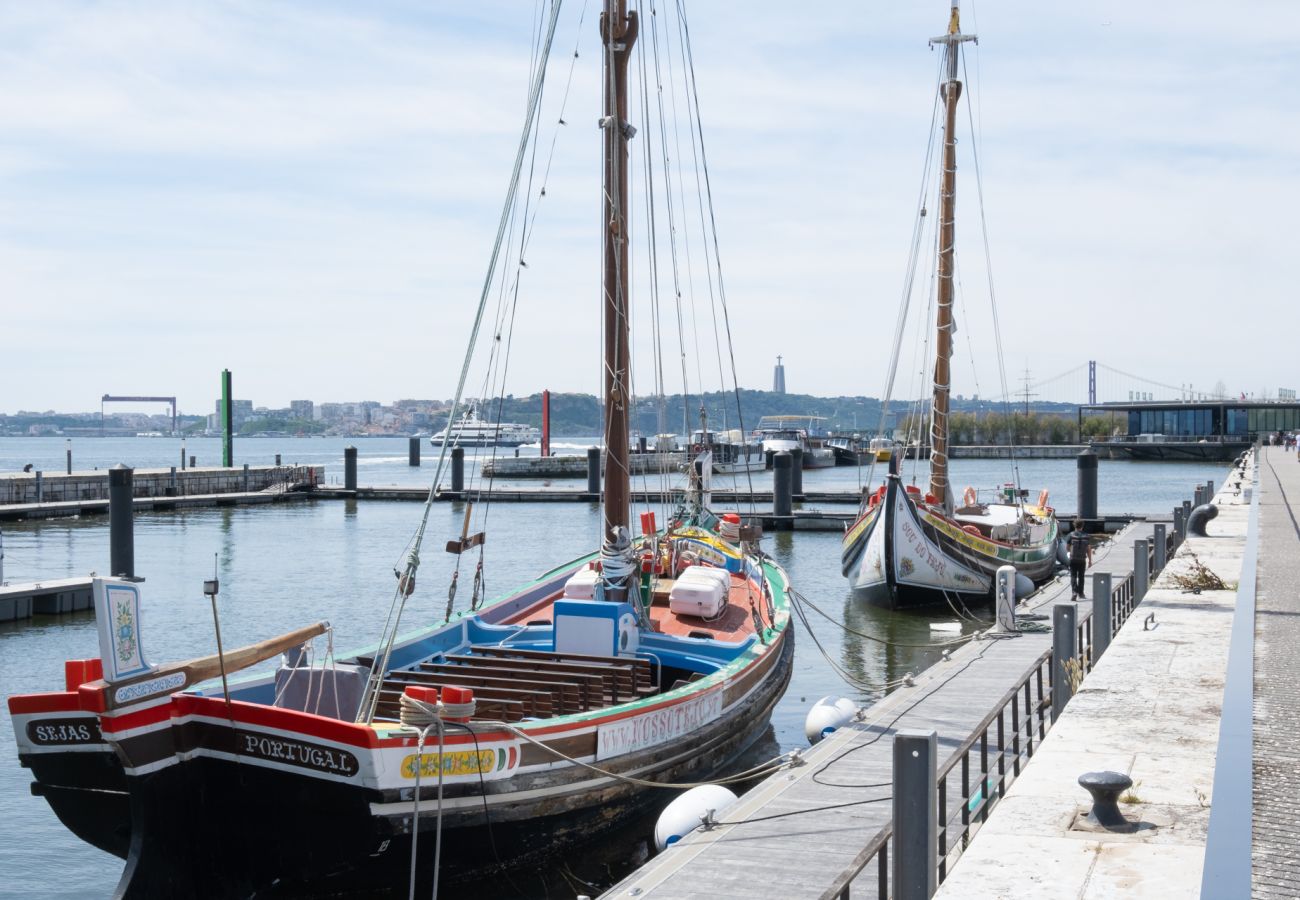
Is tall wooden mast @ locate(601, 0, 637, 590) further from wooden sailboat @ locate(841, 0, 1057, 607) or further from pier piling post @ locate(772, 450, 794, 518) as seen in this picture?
pier piling post @ locate(772, 450, 794, 518)

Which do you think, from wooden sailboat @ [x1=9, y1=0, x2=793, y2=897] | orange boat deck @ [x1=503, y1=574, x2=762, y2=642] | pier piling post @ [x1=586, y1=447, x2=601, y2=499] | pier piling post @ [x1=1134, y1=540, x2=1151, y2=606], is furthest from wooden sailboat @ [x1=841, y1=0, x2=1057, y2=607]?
pier piling post @ [x1=586, y1=447, x2=601, y2=499]

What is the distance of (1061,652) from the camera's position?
11.8 meters

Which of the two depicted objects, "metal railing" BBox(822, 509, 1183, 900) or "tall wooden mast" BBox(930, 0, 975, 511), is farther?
"tall wooden mast" BBox(930, 0, 975, 511)

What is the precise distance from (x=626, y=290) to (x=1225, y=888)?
12061mm

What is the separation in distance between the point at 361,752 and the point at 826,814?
4000 millimetres

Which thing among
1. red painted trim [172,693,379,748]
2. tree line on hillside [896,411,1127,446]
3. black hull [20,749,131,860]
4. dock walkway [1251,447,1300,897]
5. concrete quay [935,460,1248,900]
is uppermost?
tree line on hillside [896,411,1127,446]

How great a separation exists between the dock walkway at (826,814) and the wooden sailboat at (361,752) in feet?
5.54

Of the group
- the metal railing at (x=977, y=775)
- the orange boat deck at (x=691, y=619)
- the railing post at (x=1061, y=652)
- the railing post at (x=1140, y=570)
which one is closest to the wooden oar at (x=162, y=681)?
the metal railing at (x=977, y=775)

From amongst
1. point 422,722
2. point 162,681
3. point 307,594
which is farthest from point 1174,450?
point 162,681

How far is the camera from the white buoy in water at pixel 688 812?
36.4 feet

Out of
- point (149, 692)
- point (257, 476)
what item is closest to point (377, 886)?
point (149, 692)

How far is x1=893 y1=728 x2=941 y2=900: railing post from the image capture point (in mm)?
6395

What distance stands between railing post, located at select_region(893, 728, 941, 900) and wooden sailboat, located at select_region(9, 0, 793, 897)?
13.8 ft

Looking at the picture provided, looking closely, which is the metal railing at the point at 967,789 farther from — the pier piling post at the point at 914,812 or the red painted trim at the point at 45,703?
the red painted trim at the point at 45,703
